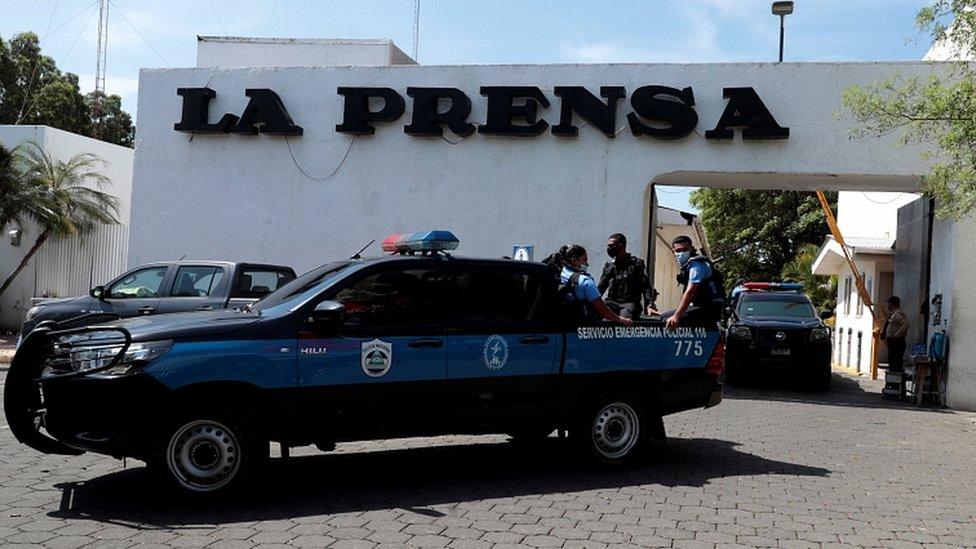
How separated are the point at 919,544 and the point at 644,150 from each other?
34.5 feet

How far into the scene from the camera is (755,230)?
44.0 m

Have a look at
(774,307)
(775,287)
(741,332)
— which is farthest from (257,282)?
(775,287)

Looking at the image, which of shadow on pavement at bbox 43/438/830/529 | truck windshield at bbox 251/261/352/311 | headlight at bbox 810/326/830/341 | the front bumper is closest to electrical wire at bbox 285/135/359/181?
the front bumper

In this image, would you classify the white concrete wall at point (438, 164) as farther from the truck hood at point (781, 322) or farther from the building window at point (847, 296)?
the building window at point (847, 296)

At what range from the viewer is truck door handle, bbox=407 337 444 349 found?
7316 mm

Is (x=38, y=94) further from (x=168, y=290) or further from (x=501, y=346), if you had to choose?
(x=501, y=346)

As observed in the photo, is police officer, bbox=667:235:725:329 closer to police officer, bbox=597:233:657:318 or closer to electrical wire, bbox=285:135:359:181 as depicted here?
police officer, bbox=597:233:657:318

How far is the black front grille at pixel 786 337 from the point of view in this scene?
16.6 meters

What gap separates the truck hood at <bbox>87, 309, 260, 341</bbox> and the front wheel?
3.00m

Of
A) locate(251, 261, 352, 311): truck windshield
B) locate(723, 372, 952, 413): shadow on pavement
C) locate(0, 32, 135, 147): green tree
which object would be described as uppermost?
locate(0, 32, 135, 147): green tree

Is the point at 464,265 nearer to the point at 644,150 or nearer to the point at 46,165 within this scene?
the point at 644,150

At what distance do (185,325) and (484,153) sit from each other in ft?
34.0

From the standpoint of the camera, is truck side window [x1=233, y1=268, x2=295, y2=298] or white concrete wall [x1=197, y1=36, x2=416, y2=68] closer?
truck side window [x1=233, y1=268, x2=295, y2=298]

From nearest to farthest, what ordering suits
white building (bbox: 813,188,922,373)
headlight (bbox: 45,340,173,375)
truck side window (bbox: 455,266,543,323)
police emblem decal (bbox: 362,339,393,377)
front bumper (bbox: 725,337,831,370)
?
headlight (bbox: 45,340,173,375)
police emblem decal (bbox: 362,339,393,377)
truck side window (bbox: 455,266,543,323)
front bumper (bbox: 725,337,831,370)
white building (bbox: 813,188,922,373)
